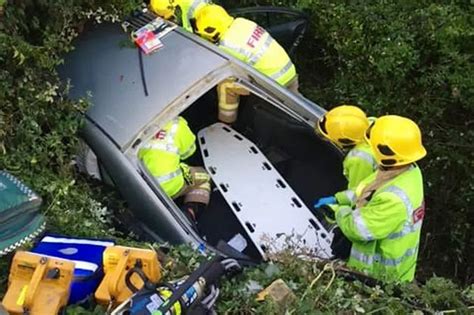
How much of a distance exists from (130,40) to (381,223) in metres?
2.24

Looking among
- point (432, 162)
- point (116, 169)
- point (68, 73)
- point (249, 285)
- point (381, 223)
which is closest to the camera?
point (249, 285)

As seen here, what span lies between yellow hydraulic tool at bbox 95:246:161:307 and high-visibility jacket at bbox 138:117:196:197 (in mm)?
1345

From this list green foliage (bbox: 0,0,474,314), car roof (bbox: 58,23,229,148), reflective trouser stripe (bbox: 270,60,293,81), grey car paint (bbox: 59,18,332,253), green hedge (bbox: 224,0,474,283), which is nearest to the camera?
green foliage (bbox: 0,0,474,314)

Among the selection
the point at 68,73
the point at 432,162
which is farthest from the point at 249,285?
the point at 432,162

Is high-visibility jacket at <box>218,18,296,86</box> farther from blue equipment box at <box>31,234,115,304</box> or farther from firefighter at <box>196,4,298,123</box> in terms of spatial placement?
blue equipment box at <box>31,234,115,304</box>

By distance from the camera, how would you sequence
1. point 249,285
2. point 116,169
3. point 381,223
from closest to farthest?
point 249,285 → point 381,223 → point 116,169

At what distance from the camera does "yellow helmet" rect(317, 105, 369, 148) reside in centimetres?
559

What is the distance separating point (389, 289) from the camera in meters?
4.43

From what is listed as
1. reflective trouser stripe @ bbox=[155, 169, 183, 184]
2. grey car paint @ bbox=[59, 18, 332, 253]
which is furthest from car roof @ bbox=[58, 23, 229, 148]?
reflective trouser stripe @ bbox=[155, 169, 183, 184]

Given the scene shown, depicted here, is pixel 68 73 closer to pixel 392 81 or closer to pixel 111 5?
pixel 111 5

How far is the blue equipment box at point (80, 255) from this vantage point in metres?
4.07

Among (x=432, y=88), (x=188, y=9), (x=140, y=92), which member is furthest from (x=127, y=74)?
(x=432, y=88)

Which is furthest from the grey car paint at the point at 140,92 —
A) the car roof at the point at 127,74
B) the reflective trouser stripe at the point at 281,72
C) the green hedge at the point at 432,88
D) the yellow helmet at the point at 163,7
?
the green hedge at the point at 432,88

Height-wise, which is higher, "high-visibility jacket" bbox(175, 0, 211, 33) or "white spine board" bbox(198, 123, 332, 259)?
"high-visibility jacket" bbox(175, 0, 211, 33)
